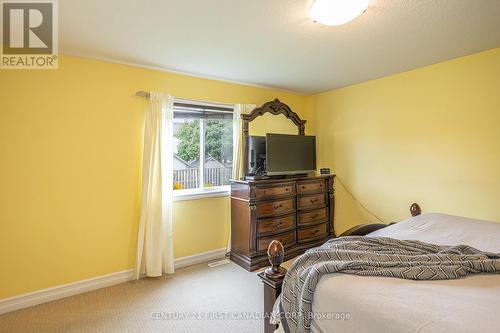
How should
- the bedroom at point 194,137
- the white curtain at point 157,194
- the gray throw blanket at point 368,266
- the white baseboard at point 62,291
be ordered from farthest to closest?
the white curtain at point 157,194 → the white baseboard at point 62,291 → the bedroom at point 194,137 → the gray throw blanket at point 368,266

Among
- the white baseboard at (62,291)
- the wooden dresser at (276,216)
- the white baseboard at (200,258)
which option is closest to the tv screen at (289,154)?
the wooden dresser at (276,216)

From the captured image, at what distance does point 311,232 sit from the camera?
364 cm

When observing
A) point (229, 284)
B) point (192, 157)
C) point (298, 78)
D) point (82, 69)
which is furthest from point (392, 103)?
point (82, 69)

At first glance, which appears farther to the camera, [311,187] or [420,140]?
[311,187]

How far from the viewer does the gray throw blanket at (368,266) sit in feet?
4.04

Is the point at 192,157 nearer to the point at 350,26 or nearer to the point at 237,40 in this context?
→ the point at 237,40

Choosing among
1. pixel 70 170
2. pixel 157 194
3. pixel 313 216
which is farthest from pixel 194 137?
pixel 313 216

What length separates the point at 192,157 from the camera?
3.39 meters

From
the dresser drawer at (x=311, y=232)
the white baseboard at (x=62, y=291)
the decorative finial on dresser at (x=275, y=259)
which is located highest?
the decorative finial on dresser at (x=275, y=259)

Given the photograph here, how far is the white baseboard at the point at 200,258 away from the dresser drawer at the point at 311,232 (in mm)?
1025

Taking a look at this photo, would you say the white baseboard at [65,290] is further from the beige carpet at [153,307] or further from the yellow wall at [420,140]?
the yellow wall at [420,140]

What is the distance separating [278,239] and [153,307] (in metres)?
1.57

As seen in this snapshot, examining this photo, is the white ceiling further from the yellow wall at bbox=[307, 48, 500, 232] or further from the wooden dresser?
the wooden dresser

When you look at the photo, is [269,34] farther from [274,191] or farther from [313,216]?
[313,216]
